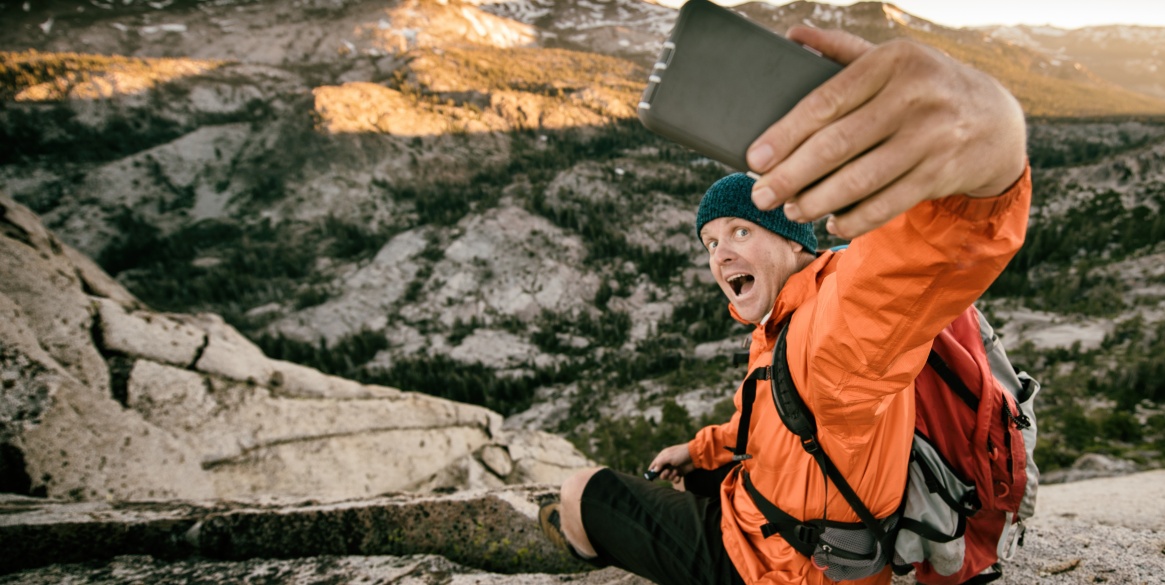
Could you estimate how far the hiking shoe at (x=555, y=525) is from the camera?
296cm

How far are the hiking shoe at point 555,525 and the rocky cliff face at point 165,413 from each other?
2.11 meters

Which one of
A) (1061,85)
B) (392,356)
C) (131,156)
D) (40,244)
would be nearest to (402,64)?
(131,156)

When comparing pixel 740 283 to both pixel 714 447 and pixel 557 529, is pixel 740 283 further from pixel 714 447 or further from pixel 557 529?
pixel 557 529

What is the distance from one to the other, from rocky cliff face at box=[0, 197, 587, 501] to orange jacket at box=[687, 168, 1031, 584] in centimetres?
375

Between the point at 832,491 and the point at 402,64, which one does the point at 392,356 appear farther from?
the point at 402,64

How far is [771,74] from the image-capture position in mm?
826

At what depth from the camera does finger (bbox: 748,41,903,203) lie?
735 millimetres

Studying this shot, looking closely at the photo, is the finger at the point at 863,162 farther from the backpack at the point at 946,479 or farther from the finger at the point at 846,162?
the backpack at the point at 946,479

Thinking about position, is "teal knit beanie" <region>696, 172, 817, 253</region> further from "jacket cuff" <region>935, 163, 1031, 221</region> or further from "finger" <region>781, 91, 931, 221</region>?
"finger" <region>781, 91, 931, 221</region>

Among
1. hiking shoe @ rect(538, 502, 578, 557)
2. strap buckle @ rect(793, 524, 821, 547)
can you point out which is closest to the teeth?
strap buckle @ rect(793, 524, 821, 547)

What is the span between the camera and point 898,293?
3.36ft

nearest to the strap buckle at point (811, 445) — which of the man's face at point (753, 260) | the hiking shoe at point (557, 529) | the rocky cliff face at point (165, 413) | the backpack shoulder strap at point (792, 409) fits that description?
the backpack shoulder strap at point (792, 409)

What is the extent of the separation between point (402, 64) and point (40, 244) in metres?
82.9

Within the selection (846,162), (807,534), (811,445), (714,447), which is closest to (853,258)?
(846,162)
